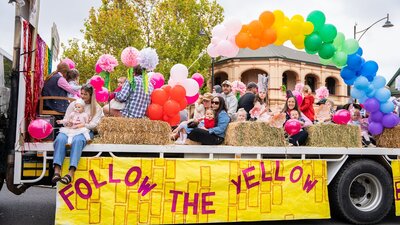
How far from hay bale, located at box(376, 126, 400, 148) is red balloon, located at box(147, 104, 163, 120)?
4.02 metres

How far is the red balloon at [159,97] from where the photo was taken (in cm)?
667

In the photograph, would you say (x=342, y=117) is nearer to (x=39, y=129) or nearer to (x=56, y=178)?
(x=56, y=178)

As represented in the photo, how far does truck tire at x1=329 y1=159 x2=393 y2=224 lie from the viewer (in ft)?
23.2

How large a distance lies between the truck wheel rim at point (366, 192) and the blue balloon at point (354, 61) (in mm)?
2025

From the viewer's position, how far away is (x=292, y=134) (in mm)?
7129

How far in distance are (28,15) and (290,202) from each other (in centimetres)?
460

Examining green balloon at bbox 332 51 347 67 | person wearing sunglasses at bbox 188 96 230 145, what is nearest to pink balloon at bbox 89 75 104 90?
person wearing sunglasses at bbox 188 96 230 145

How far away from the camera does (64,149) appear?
5.61 metres

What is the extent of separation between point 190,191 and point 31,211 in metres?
3.27

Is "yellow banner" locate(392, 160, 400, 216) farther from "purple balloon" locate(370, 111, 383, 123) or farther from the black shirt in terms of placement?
the black shirt

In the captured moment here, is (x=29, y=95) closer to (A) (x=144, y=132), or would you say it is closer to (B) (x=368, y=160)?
(A) (x=144, y=132)

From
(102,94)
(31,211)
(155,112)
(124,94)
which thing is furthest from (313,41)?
(31,211)

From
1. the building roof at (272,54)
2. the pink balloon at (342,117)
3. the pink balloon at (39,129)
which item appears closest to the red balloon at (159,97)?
the pink balloon at (39,129)

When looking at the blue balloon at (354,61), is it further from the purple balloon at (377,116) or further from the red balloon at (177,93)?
the red balloon at (177,93)
